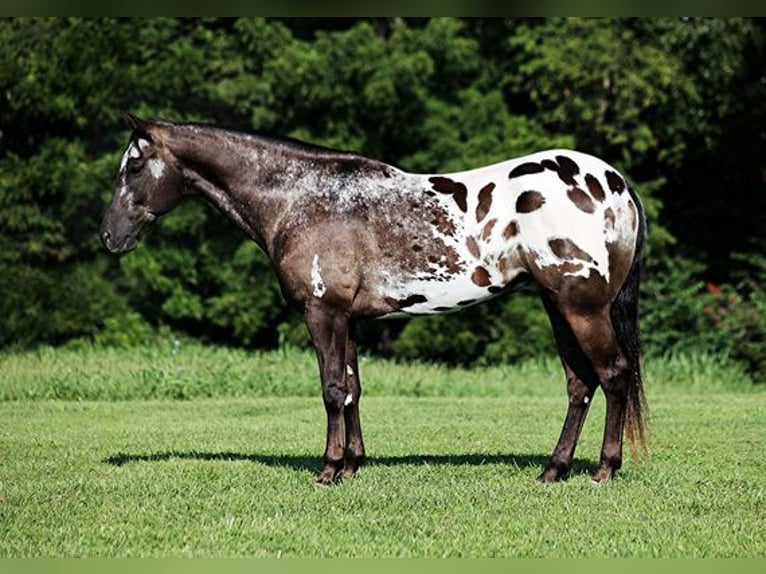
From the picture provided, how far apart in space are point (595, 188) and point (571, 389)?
4.42 feet

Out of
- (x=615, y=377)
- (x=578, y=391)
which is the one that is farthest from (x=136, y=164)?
(x=615, y=377)

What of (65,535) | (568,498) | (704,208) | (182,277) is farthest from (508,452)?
(704,208)

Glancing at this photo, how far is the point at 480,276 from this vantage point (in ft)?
27.3

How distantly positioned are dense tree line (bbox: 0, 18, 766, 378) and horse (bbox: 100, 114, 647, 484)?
1221 cm

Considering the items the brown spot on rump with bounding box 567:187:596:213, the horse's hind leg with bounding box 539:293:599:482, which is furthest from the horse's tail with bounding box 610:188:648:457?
the brown spot on rump with bounding box 567:187:596:213

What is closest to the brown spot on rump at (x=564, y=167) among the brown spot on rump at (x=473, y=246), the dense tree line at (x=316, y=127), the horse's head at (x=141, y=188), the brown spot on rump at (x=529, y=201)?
the brown spot on rump at (x=529, y=201)

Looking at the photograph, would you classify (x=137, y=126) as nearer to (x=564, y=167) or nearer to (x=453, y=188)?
(x=453, y=188)

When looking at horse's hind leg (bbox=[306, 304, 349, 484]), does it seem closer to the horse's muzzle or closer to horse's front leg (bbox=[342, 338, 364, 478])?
horse's front leg (bbox=[342, 338, 364, 478])

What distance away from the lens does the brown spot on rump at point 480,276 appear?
27.3 feet

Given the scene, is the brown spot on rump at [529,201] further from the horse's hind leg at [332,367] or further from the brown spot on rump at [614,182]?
the horse's hind leg at [332,367]

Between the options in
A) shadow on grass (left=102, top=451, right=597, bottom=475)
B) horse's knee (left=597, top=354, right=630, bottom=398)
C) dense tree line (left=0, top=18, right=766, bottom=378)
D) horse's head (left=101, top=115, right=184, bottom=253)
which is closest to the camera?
horse's knee (left=597, top=354, right=630, bottom=398)

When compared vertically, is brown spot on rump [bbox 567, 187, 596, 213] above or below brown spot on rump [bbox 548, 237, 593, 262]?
above

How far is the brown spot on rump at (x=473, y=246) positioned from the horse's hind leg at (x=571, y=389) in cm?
54

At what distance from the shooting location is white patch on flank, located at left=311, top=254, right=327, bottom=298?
27.5ft
